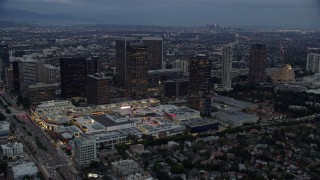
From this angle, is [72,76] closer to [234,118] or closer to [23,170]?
[234,118]

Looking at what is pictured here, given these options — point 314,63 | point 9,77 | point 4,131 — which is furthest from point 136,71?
point 314,63

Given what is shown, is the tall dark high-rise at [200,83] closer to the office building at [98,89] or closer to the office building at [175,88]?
the office building at [175,88]

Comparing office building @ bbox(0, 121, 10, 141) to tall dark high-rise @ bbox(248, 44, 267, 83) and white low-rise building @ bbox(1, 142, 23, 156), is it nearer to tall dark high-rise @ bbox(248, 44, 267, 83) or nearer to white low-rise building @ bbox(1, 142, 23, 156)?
white low-rise building @ bbox(1, 142, 23, 156)

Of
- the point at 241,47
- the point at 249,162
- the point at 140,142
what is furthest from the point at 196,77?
the point at 241,47

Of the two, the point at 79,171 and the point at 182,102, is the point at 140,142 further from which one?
the point at 182,102

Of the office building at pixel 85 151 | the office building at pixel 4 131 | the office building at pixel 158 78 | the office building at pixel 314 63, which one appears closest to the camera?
the office building at pixel 85 151

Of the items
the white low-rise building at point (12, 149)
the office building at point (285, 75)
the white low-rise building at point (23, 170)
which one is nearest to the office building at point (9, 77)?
the white low-rise building at point (12, 149)
